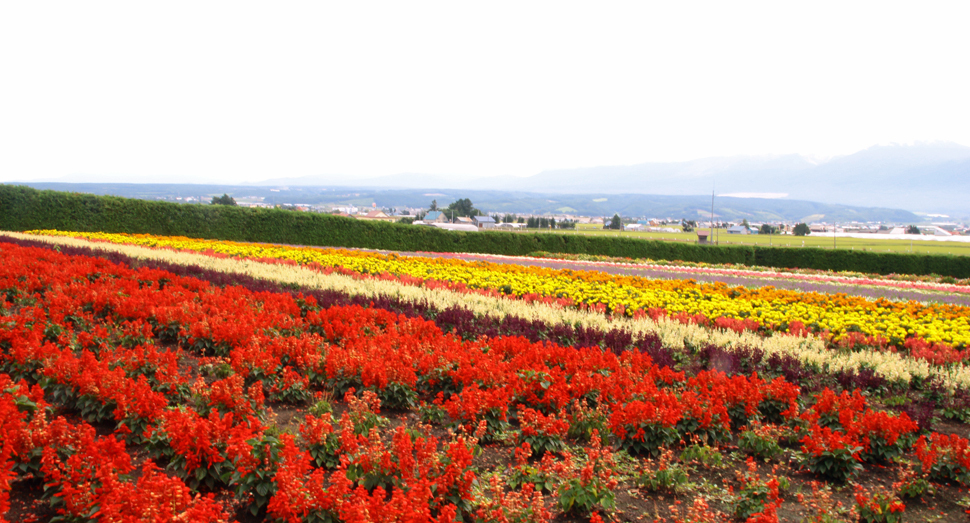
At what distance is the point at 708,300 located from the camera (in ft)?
39.9

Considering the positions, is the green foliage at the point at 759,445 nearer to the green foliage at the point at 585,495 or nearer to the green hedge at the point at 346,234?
the green foliage at the point at 585,495

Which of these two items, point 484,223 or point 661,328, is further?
point 484,223

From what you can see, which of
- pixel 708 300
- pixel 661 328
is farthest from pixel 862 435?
pixel 708 300

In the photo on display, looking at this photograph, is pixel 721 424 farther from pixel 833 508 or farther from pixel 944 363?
pixel 944 363

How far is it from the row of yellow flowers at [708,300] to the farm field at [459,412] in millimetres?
180

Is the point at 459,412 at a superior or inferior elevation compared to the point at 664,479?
superior

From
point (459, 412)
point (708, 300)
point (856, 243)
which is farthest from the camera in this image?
point (856, 243)

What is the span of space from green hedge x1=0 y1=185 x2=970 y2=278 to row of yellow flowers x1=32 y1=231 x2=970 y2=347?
17.2 metres

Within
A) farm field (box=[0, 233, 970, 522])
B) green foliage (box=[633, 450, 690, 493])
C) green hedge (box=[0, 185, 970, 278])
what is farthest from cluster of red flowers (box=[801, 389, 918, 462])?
green hedge (box=[0, 185, 970, 278])

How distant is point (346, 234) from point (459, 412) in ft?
102

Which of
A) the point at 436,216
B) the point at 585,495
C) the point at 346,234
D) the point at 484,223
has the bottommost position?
the point at 484,223

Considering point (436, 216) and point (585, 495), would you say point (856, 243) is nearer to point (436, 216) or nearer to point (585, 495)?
point (436, 216)

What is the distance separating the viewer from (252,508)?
11.5 ft

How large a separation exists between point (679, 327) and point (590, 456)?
5112mm
